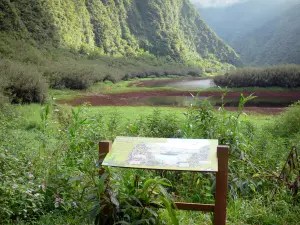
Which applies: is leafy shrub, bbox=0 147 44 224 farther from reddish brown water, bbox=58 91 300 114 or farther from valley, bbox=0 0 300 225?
reddish brown water, bbox=58 91 300 114

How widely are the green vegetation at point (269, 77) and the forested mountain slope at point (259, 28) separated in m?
44.9

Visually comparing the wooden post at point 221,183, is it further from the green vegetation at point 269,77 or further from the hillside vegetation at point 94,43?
the green vegetation at point 269,77

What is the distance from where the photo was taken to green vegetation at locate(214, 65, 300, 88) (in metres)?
32.1

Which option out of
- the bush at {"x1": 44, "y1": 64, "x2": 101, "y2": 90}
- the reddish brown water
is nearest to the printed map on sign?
the reddish brown water

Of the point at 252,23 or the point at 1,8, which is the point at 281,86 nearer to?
the point at 1,8

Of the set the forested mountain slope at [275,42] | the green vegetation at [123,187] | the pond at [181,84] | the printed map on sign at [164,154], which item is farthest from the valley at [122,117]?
the forested mountain slope at [275,42]

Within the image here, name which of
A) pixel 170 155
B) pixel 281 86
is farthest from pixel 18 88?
pixel 281 86

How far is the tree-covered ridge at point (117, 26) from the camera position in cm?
3547

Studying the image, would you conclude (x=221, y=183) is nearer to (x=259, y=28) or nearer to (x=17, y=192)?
(x=17, y=192)

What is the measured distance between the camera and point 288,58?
255ft

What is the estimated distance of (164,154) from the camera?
3.14 metres

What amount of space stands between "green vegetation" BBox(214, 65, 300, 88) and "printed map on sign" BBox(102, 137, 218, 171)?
30.8 metres

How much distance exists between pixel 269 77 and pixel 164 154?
1280 inches

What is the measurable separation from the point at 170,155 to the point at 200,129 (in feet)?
8.32
